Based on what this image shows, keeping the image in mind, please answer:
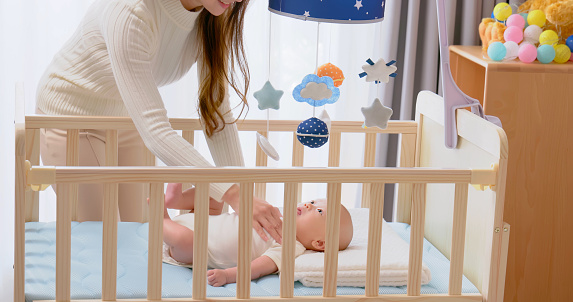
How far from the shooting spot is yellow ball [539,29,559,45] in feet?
6.93

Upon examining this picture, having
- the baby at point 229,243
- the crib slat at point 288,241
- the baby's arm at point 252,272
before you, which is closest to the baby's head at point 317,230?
the baby at point 229,243

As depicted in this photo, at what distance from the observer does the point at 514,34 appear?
215cm

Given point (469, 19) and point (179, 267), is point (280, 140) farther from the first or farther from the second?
point (179, 267)

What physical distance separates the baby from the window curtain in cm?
89

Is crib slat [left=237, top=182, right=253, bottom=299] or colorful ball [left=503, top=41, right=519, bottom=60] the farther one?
colorful ball [left=503, top=41, right=519, bottom=60]

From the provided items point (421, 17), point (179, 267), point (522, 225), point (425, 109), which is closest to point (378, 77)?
point (425, 109)

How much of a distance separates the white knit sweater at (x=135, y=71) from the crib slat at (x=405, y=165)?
50 centimetres

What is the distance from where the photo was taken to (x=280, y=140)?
2.73 metres

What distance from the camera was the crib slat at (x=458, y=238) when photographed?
60.9 inches

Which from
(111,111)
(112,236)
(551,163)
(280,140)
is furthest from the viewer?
(280,140)

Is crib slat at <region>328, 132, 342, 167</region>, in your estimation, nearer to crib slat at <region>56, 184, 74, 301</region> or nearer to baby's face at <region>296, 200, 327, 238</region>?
baby's face at <region>296, 200, 327, 238</region>

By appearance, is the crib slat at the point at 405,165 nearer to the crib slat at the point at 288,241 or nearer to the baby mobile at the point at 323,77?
the baby mobile at the point at 323,77

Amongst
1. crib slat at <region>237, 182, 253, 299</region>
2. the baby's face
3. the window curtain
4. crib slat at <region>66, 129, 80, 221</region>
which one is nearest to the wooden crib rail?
crib slat at <region>237, 182, 253, 299</region>

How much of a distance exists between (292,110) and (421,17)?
0.56m
